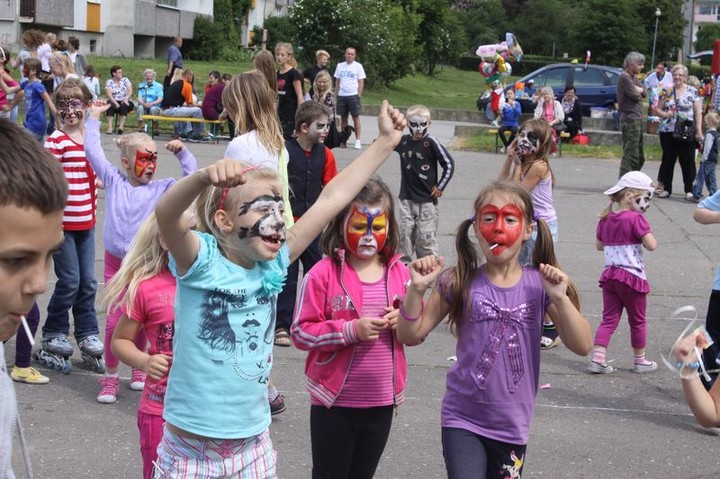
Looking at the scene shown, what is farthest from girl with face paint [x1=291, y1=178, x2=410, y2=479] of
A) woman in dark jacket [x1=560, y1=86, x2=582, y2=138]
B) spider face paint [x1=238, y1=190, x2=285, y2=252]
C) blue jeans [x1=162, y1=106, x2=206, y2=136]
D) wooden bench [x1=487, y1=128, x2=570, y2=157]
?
woman in dark jacket [x1=560, y1=86, x2=582, y2=138]

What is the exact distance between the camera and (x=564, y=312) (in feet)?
13.0

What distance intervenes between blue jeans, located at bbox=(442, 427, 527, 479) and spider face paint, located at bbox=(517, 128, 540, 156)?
3988 mm

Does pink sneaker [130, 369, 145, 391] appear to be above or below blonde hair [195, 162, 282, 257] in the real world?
below

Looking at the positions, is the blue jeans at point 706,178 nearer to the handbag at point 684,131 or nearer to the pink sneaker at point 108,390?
the handbag at point 684,131

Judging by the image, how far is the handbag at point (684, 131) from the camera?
1519 cm

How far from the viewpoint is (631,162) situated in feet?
50.5

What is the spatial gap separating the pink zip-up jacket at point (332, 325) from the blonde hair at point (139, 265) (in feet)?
2.13

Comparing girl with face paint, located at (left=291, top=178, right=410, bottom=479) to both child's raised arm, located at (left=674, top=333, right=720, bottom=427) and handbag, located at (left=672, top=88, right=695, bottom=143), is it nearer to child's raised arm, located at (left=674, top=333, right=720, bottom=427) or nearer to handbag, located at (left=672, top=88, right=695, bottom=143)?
child's raised arm, located at (left=674, top=333, right=720, bottom=427)

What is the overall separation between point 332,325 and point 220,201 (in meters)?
0.82

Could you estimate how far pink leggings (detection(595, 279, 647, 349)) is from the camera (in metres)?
7.11

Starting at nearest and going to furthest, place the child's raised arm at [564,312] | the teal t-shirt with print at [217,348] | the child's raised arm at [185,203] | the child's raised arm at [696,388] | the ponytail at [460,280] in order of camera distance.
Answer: the child's raised arm at [185,203] → the child's raised arm at [696,388] → the teal t-shirt with print at [217,348] → the child's raised arm at [564,312] → the ponytail at [460,280]

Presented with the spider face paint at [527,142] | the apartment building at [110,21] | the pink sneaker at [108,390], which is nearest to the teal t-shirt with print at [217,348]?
the pink sneaker at [108,390]

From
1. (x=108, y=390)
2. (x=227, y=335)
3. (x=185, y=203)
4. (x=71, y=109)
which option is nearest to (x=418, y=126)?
(x=71, y=109)

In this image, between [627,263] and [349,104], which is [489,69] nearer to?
[349,104]
